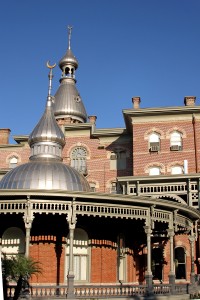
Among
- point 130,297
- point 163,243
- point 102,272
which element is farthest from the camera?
point 163,243

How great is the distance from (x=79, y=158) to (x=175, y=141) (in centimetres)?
1014

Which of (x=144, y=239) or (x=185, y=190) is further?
(x=185, y=190)

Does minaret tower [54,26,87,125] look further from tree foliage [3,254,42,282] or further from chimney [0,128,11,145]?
tree foliage [3,254,42,282]

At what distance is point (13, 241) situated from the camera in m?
23.0

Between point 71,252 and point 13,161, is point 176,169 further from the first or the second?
point 71,252

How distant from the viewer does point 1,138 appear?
2047 inches

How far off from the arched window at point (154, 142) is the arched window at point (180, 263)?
8.40 metres

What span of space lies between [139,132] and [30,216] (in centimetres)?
2023

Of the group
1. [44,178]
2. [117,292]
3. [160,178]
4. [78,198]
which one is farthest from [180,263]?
[78,198]

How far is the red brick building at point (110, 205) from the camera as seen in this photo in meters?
21.4

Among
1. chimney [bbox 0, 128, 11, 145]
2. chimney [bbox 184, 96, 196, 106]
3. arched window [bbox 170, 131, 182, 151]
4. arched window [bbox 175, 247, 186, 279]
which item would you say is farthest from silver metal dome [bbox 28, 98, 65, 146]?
chimney [bbox 0, 128, 11, 145]

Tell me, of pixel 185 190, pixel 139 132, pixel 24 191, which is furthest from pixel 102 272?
pixel 139 132

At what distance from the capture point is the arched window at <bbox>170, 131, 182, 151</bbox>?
127ft

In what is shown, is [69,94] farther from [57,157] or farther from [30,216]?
[30,216]
